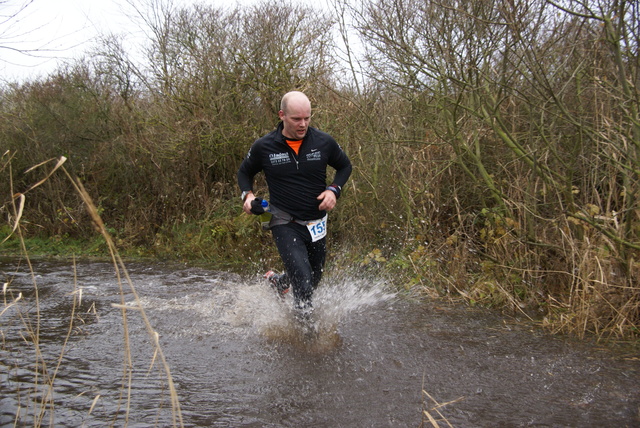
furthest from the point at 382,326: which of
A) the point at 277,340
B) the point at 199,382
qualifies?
the point at 199,382

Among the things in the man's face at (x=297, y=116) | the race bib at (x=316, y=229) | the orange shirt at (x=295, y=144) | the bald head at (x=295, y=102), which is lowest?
the race bib at (x=316, y=229)

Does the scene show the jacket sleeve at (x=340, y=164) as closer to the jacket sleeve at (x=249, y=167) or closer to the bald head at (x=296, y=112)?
the bald head at (x=296, y=112)

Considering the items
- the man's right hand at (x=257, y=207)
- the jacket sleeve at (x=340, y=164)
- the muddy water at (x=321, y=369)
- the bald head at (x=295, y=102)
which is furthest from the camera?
the jacket sleeve at (x=340, y=164)

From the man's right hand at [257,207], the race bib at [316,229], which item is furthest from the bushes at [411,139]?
the man's right hand at [257,207]

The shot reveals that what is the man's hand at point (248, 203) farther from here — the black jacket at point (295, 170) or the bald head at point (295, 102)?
the bald head at point (295, 102)

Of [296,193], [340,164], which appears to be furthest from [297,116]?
[340,164]

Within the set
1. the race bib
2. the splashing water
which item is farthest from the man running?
the splashing water

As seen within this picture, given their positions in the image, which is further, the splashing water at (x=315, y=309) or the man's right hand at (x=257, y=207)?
the splashing water at (x=315, y=309)

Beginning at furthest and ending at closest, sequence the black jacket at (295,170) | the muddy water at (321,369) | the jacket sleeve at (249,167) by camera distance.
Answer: the jacket sleeve at (249,167)
the black jacket at (295,170)
the muddy water at (321,369)

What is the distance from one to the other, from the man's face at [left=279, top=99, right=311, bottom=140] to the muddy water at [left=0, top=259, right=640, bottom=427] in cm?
162

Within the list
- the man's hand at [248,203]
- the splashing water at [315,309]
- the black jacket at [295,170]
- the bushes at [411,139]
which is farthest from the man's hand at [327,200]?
the bushes at [411,139]

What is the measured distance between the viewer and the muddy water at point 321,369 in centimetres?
363

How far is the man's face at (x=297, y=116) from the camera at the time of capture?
16.6 feet

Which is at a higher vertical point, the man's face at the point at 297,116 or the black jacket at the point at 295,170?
the man's face at the point at 297,116
